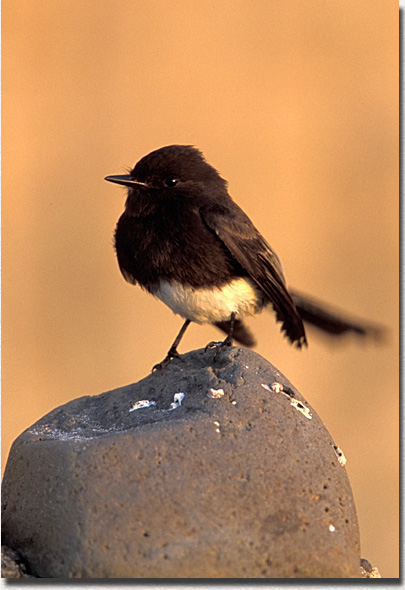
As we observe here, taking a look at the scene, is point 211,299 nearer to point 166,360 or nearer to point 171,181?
point 166,360

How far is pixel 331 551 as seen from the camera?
2.63 metres

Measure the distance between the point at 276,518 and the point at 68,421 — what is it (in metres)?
1.08

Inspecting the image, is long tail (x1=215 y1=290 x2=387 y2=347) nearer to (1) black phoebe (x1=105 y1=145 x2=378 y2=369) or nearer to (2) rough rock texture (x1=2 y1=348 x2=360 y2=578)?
(1) black phoebe (x1=105 y1=145 x2=378 y2=369)

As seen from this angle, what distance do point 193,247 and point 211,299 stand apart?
0.98 ft

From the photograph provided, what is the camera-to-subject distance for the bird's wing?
399cm

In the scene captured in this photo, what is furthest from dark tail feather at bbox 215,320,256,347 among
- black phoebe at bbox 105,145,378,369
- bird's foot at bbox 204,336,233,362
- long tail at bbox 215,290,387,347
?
bird's foot at bbox 204,336,233,362

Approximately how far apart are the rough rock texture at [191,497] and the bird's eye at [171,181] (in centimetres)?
146

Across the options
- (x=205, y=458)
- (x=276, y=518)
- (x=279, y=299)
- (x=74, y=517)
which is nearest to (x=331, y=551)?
(x=276, y=518)

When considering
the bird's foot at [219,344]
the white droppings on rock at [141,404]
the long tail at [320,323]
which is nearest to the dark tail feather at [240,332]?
the long tail at [320,323]

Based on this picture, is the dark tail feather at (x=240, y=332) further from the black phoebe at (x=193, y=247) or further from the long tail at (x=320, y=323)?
the black phoebe at (x=193, y=247)

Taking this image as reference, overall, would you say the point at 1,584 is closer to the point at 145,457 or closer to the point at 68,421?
the point at 145,457

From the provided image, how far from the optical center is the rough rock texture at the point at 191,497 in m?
2.50

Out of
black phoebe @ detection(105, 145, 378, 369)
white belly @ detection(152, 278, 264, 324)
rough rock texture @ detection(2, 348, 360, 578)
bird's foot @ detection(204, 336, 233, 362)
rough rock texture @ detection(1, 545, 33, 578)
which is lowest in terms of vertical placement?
rough rock texture @ detection(1, 545, 33, 578)

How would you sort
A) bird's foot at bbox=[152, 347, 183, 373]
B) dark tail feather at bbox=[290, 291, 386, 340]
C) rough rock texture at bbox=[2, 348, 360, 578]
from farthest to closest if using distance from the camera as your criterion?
dark tail feather at bbox=[290, 291, 386, 340] < bird's foot at bbox=[152, 347, 183, 373] < rough rock texture at bbox=[2, 348, 360, 578]
